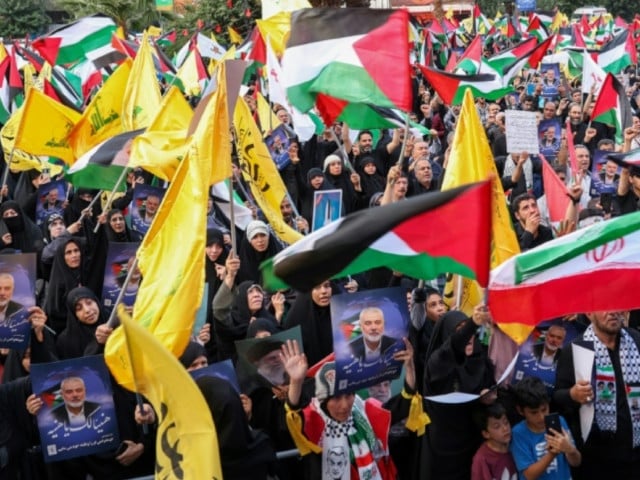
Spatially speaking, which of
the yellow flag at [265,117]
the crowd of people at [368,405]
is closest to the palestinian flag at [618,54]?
the yellow flag at [265,117]

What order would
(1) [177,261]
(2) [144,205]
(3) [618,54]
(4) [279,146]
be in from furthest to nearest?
(3) [618,54], (4) [279,146], (2) [144,205], (1) [177,261]

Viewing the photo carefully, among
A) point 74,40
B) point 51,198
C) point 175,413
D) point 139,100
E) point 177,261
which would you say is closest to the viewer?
point 175,413

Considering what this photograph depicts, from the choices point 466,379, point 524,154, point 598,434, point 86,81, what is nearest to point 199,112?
point 466,379

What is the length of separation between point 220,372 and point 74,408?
2.39 ft

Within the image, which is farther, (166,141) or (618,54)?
(618,54)

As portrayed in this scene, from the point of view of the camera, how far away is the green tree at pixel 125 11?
111ft

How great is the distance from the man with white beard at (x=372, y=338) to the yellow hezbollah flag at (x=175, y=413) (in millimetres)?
1474

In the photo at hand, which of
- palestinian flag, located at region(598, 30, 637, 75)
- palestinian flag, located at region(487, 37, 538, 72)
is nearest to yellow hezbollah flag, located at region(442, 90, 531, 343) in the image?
palestinian flag, located at region(487, 37, 538, 72)

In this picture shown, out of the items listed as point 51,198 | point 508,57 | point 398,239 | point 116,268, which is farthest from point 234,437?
point 508,57

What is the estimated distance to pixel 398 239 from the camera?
177 inches

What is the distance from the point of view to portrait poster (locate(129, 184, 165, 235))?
9.02 metres

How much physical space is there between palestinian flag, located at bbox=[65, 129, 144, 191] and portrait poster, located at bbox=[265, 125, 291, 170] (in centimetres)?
299

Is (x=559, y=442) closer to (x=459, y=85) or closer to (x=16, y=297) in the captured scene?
(x=16, y=297)

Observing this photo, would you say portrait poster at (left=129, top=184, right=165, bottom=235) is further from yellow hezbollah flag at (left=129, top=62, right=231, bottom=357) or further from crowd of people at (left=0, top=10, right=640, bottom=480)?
yellow hezbollah flag at (left=129, top=62, right=231, bottom=357)
